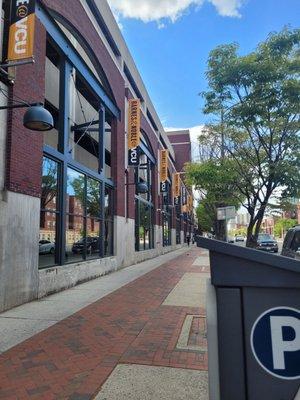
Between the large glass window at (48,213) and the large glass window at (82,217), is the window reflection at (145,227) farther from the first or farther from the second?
the large glass window at (48,213)

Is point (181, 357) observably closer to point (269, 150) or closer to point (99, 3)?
point (269, 150)

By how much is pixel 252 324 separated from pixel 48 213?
345 inches

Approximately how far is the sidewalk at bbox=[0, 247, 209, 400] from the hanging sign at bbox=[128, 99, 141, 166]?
10.1m

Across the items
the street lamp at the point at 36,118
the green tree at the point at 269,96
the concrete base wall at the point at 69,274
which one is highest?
the green tree at the point at 269,96

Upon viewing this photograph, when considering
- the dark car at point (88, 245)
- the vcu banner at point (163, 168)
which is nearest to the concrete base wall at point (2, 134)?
the dark car at point (88, 245)

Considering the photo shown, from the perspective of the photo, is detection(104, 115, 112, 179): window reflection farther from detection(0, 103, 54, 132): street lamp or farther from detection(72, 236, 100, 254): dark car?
detection(0, 103, 54, 132): street lamp

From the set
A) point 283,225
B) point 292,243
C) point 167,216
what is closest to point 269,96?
point 292,243

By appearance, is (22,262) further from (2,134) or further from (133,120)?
(133,120)

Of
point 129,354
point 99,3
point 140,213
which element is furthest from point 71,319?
point 140,213

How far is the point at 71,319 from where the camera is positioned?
24.2 ft

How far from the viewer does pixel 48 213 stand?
34.4 ft

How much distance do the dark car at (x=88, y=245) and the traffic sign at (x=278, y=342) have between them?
10394 millimetres

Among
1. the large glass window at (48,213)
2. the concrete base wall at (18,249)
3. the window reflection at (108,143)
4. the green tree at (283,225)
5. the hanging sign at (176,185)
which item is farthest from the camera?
the green tree at (283,225)

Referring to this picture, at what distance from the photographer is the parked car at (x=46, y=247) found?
9.98 m
